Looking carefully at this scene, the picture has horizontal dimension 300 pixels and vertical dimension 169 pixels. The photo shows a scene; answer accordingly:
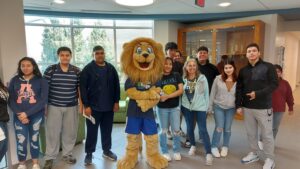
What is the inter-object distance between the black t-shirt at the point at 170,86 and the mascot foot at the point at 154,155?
38cm

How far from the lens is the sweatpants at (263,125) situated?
248 cm

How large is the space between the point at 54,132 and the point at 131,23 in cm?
418

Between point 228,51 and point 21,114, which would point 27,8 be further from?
point 228,51

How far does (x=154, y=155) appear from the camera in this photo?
2.61m

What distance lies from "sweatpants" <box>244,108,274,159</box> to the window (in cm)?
397

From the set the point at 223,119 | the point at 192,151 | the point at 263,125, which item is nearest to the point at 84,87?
the point at 192,151

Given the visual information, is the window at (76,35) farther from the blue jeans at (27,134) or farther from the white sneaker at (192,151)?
the white sneaker at (192,151)

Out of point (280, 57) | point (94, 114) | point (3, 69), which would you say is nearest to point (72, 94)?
point (94, 114)

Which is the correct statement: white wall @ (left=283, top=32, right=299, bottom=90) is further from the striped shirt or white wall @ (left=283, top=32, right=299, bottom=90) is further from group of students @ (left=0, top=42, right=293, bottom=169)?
the striped shirt

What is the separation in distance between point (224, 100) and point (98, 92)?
1461 millimetres

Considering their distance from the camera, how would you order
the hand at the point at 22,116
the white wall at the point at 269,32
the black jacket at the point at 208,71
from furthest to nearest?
the white wall at the point at 269,32
the black jacket at the point at 208,71
the hand at the point at 22,116

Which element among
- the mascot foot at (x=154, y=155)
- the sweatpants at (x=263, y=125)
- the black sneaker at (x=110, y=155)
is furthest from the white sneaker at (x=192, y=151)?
the black sneaker at (x=110, y=155)

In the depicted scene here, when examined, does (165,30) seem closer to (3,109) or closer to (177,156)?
(177,156)

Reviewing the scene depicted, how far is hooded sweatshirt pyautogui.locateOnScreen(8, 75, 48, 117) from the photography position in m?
2.42
